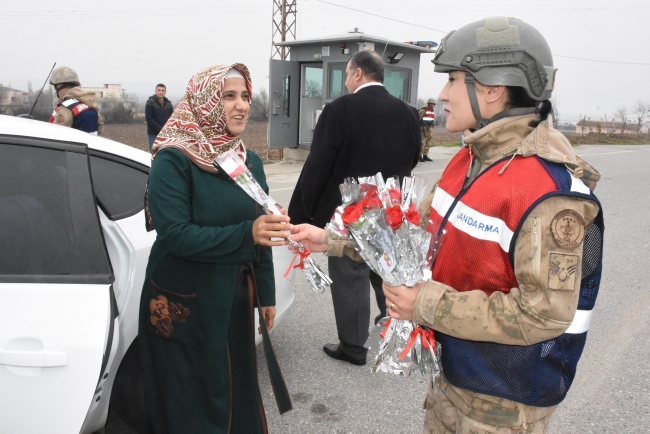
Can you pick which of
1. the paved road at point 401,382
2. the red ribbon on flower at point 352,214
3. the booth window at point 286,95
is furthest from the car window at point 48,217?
the booth window at point 286,95

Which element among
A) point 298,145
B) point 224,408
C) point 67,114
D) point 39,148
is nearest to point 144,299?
point 224,408

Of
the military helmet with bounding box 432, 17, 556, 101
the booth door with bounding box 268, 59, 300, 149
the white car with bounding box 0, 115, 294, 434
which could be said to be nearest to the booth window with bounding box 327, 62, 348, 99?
the booth door with bounding box 268, 59, 300, 149

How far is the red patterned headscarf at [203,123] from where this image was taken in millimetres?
2283

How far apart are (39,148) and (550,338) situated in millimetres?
2068

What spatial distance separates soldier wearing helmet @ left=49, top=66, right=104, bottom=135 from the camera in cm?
674

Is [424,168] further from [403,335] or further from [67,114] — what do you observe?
[403,335]

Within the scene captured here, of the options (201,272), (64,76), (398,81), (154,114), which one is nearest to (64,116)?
(64,76)

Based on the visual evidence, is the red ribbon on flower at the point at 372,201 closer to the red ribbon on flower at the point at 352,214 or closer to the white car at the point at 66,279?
the red ribbon on flower at the point at 352,214

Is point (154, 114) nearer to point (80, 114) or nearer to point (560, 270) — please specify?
point (80, 114)

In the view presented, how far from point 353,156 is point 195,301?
5.83ft

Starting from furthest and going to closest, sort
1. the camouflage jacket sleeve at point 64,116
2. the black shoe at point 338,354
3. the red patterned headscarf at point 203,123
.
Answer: the camouflage jacket sleeve at point 64,116 < the black shoe at point 338,354 < the red patterned headscarf at point 203,123

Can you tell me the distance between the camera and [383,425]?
3.12m

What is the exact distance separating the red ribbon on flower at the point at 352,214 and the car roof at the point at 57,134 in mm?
1375

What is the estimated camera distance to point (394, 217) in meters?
1.59
